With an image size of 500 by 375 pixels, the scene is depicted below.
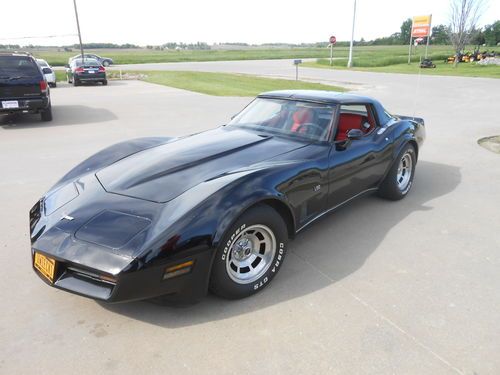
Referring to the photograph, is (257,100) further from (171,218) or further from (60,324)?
(60,324)

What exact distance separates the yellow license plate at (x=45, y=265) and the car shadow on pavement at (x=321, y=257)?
442 millimetres

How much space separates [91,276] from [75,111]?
426 inches

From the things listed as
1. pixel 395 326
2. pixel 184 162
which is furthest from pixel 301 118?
pixel 395 326

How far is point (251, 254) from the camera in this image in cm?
301

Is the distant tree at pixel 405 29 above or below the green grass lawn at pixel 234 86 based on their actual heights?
above

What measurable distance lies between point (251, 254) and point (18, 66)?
9.14m

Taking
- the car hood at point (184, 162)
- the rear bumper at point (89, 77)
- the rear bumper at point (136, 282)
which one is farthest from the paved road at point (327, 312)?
the rear bumper at point (89, 77)

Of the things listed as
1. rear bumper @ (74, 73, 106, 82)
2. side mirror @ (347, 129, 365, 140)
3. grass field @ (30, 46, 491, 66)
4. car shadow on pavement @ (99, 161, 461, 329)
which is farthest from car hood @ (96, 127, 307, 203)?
grass field @ (30, 46, 491, 66)

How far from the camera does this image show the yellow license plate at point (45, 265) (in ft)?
8.30

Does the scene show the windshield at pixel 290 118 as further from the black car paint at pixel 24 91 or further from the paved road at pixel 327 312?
the black car paint at pixel 24 91

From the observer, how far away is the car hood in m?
3.01

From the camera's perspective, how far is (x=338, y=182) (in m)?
3.75

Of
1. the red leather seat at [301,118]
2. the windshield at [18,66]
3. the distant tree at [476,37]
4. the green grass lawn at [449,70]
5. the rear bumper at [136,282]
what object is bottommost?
the green grass lawn at [449,70]

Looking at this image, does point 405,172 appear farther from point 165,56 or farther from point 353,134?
point 165,56
